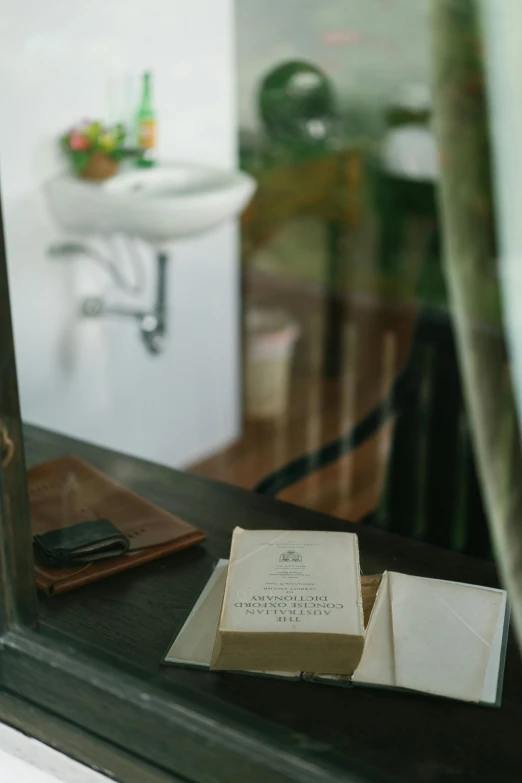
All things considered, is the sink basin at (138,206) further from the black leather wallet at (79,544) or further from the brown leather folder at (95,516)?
the black leather wallet at (79,544)

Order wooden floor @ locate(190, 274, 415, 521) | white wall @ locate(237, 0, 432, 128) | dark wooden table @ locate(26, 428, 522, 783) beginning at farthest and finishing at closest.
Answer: wooden floor @ locate(190, 274, 415, 521), white wall @ locate(237, 0, 432, 128), dark wooden table @ locate(26, 428, 522, 783)

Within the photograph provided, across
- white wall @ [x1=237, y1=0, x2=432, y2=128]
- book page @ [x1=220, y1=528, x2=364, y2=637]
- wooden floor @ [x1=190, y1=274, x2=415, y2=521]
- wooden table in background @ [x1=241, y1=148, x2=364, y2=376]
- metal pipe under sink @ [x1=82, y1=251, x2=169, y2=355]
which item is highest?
white wall @ [x1=237, y1=0, x2=432, y2=128]

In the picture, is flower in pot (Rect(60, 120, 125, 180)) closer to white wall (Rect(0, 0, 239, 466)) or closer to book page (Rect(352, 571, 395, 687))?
white wall (Rect(0, 0, 239, 466))

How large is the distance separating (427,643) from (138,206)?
1564mm

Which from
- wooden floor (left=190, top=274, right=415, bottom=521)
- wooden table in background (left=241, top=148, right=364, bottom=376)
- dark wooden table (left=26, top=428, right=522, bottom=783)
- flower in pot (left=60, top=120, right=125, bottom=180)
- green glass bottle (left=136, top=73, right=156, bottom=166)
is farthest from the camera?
wooden table in background (left=241, top=148, right=364, bottom=376)

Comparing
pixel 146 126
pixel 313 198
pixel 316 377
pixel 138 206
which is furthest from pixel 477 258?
pixel 316 377

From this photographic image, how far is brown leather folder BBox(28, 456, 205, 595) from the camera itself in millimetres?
943

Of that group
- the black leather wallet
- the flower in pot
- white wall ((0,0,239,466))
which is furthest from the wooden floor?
the black leather wallet

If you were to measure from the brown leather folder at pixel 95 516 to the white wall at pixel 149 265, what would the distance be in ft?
2.06

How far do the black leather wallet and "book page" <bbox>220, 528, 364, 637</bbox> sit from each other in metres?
0.19

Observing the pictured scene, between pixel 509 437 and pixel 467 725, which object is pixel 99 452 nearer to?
pixel 509 437

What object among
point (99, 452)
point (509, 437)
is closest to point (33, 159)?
point (99, 452)

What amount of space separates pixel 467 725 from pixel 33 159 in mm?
1698

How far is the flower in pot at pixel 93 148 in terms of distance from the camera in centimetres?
214
